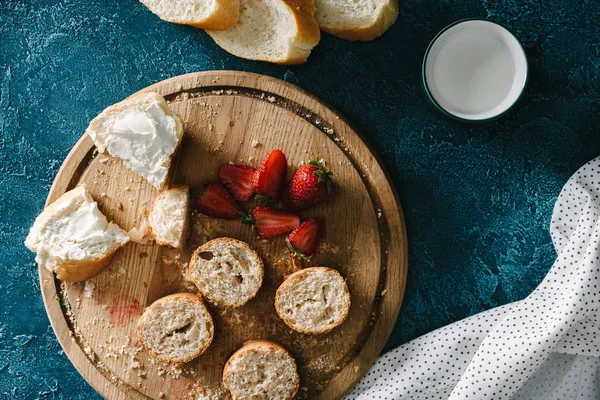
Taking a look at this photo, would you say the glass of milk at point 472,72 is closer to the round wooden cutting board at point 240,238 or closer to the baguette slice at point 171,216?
the round wooden cutting board at point 240,238

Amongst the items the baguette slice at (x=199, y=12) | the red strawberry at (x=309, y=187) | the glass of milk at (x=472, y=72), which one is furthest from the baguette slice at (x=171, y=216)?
the glass of milk at (x=472, y=72)

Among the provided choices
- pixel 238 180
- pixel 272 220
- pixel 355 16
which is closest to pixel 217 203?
pixel 238 180

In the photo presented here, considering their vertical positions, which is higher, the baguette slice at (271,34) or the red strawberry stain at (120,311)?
the baguette slice at (271,34)

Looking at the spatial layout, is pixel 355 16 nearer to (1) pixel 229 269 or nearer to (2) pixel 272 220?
(2) pixel 272 220

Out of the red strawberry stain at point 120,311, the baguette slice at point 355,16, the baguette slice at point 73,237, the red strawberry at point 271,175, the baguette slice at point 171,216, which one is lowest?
the red strawberry stain at point 120,311

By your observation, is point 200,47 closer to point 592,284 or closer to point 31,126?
point 31,126

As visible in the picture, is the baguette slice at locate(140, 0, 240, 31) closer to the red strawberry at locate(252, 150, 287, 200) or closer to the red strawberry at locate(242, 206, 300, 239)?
the red strawberry at locate(252, 150, 287, 200)

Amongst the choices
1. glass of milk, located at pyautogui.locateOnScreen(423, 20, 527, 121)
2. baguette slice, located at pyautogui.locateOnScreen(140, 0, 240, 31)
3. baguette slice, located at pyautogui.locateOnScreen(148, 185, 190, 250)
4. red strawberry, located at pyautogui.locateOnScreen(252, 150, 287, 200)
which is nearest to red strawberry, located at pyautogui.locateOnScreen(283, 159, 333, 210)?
red strawberry, located at pyautogui.locateOnScreen(252, 150, 287, 200)

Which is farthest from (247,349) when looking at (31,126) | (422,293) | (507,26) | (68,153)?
(507,26)
